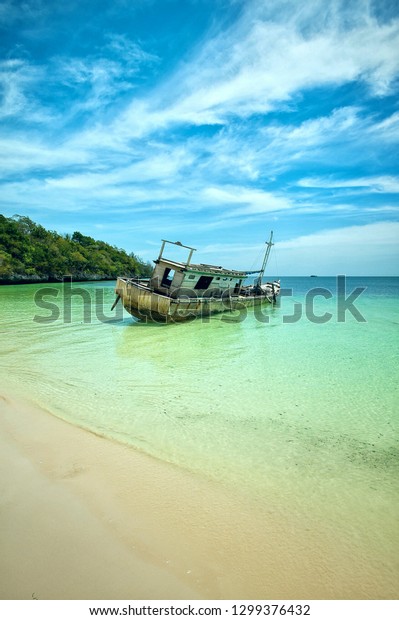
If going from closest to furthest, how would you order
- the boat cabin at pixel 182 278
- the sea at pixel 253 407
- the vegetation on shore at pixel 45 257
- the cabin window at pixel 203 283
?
the sea at pixel 253 407, the boat cabin at pixel 182 278, the cabin window at pixel 203 283, the vegetation on shore at pixel 45 257

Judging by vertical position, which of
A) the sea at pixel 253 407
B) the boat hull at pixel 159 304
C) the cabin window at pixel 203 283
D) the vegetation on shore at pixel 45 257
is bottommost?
the sea at pixel 253 407

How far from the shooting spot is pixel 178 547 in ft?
8.58

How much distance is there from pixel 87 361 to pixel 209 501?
6762 mm

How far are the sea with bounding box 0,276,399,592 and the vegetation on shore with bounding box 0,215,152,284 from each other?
49311 mm

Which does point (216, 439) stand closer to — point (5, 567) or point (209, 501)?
point (209, 501)

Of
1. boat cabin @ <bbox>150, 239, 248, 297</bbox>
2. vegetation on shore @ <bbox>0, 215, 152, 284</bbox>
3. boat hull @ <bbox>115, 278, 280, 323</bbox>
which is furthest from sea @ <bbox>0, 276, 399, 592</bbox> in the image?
vegetation on shore @ <bbox>0, 215, 152, 284</bbox>

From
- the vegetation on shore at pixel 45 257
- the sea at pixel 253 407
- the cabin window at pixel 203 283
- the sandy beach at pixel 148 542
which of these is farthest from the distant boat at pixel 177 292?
the vegetation on shore at pixel 45 257

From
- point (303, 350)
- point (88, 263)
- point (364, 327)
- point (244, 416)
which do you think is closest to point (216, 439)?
point (244, 416)

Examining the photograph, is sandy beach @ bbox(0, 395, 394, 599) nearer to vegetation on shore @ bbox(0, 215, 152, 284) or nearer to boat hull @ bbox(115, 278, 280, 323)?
boat hull @ bbox(115, 278, 280, 323)

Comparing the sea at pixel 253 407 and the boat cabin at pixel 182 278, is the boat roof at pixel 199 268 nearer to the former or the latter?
the boat cabin at pixel 182 278

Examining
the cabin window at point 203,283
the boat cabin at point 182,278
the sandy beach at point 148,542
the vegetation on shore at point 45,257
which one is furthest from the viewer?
the vegetation on shore at point 45,257

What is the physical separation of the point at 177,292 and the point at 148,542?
13905 millimetres

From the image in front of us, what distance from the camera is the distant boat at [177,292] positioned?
49.2 ft

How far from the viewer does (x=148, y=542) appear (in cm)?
264
